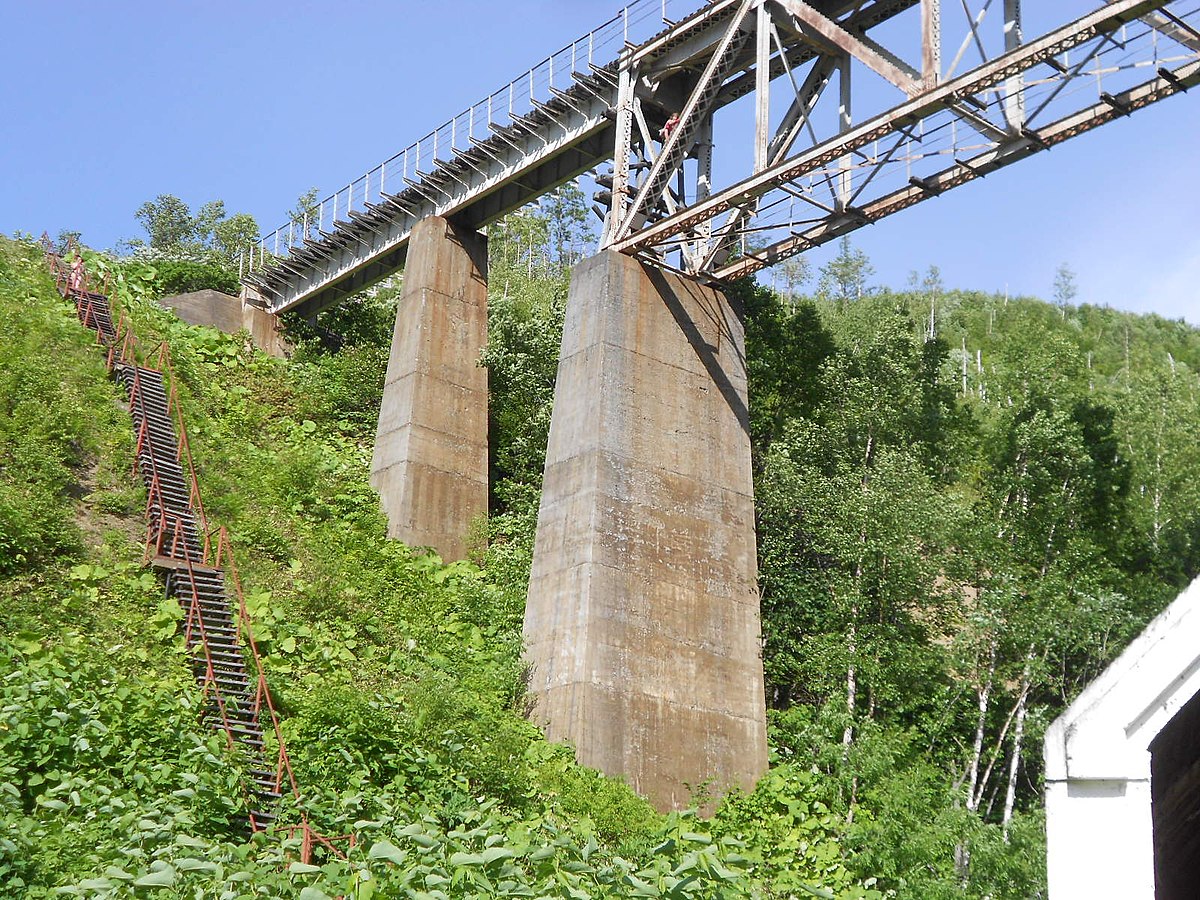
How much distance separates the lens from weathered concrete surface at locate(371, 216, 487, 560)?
26.7 meters

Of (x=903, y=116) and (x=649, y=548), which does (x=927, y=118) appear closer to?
(x=903, y=116)

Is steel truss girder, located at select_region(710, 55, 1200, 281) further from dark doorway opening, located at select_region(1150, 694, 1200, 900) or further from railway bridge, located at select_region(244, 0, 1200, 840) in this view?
dark doorway opening, located at select_region(1150, 694, 1200, 900)

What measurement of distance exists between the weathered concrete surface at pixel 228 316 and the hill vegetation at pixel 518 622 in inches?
71.8

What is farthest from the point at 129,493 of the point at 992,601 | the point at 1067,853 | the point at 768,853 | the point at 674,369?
the point at 1067,853

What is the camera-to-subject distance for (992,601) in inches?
830

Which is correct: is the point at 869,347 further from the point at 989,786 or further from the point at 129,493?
the point at 129,493

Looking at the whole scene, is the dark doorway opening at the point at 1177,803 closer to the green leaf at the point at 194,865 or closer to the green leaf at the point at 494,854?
the green leaf at the point at 494,854

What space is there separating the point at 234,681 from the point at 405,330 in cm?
1331

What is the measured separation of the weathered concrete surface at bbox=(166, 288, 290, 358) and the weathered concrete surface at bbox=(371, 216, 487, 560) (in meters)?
7.79

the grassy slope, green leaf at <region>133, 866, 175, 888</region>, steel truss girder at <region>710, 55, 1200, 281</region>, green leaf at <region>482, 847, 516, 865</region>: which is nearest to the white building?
the grassy slope

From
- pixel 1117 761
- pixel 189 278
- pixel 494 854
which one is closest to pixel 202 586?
pixel 494 854

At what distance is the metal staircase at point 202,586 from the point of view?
1524cm

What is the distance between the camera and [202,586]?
760 inches

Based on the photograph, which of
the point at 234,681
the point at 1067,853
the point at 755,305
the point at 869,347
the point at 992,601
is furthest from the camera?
the point at 755,305
